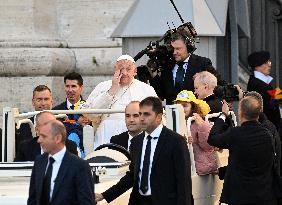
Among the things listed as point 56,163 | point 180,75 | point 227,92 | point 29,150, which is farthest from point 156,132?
point 180,75

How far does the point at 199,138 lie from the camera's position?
13102 millimetres

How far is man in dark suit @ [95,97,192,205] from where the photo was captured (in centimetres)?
1089

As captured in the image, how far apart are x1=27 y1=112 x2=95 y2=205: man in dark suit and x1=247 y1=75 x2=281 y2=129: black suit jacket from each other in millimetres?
7080

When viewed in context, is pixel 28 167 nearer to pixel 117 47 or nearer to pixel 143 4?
pixel 143 4

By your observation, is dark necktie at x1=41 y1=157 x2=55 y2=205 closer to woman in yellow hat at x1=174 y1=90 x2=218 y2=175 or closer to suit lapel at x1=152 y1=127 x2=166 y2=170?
suit lapel at x1=152 y1=127 x2=166 y2=170

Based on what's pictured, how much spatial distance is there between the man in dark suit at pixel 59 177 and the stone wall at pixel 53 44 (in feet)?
29.7

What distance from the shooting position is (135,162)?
11.1 meters

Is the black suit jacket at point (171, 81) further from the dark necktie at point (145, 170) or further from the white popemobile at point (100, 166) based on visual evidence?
the dark necktie at point (145, 170)

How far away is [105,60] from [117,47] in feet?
0.78

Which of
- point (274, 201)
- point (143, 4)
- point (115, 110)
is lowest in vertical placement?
point (274, 201)

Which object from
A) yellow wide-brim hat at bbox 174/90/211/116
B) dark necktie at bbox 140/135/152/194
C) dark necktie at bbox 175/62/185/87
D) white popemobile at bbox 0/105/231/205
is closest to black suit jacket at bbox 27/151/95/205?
white popemobile at bbox 0/105/231/205

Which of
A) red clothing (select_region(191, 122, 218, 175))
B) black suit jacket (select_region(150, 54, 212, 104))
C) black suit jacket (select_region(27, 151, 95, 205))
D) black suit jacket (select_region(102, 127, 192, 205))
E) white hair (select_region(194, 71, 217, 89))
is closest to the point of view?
black suit jacket (select_region(27, 151, 95, 205))

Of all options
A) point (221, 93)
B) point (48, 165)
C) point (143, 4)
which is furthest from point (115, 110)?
point (143, 4)

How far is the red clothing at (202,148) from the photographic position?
42.8 ft
